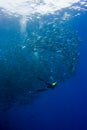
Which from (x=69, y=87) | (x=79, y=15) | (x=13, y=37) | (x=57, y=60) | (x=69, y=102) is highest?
(x=79, y=15)

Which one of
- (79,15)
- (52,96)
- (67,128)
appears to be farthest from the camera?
(67,128)

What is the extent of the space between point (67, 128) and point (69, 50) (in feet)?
172

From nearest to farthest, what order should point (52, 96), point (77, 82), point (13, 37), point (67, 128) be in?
point (13, 37)
point (77, 82)
point (52, 96)
point (67, 128)

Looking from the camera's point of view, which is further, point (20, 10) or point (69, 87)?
point (69, 87)

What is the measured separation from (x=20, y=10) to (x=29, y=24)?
1.80 m

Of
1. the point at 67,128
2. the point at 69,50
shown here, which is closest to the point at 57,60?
the point at 69,50

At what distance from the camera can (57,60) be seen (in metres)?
21.1

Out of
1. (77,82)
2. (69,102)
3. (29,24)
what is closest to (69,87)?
(77,82)

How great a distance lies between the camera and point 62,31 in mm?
18984

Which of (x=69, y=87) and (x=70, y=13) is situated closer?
(x=70, y=13)

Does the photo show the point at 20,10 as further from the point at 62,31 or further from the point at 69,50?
the point at 69,50

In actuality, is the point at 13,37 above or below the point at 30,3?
below

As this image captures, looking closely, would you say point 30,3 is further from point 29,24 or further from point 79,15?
point 79,15

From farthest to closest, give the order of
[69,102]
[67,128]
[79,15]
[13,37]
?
1. [67,128]
2. [69,102]
3. [79,15]
4. [13,37]
